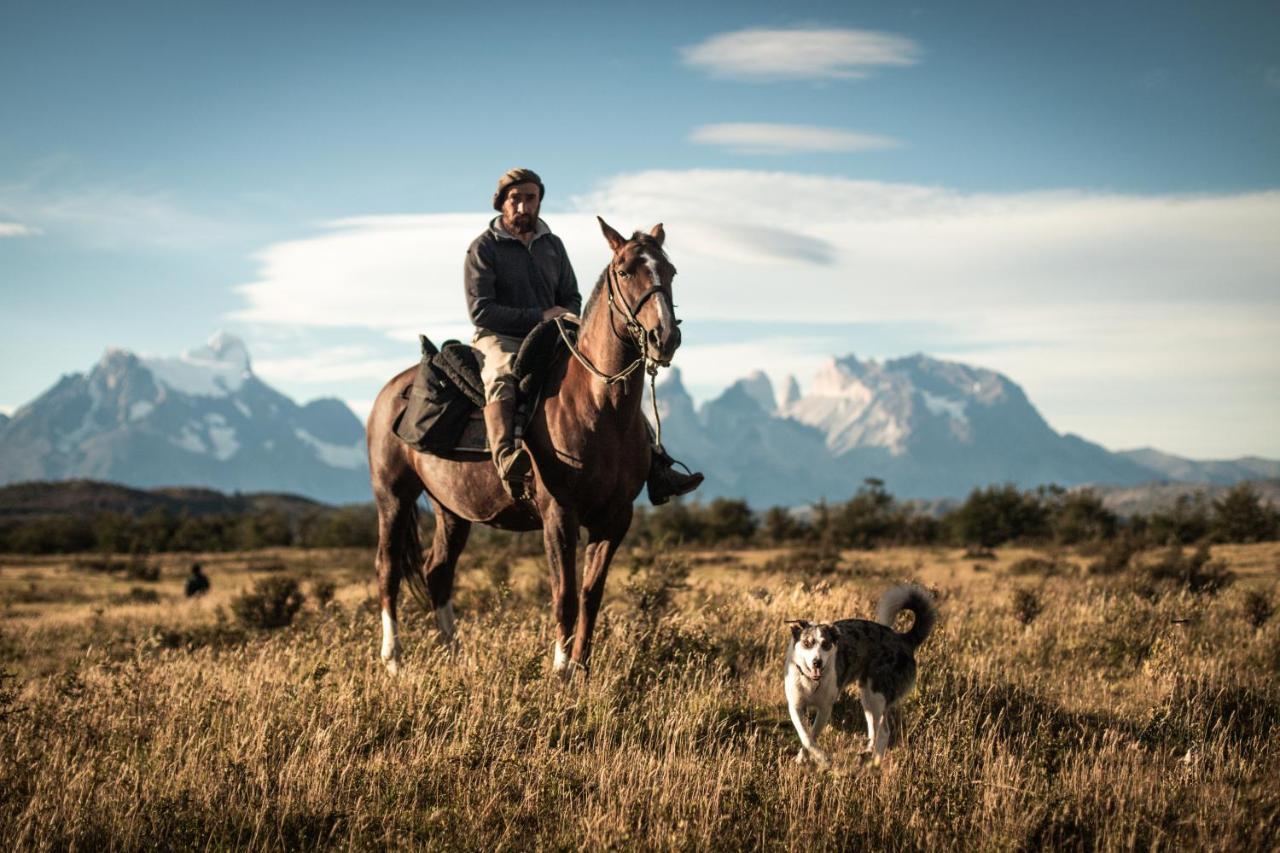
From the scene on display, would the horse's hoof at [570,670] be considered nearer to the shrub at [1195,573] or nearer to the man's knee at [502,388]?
the man's knee at [502,388]

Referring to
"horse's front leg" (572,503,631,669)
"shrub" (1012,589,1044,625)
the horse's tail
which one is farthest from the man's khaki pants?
"shrub" (1012,589,1044,625)

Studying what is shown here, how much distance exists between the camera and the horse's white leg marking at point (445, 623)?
31.4ft

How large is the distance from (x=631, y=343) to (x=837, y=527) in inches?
1530

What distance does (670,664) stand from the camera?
7.80 meters

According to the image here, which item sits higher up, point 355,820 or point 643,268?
point 643,268

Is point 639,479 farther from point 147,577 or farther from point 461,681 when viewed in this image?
point 147,577

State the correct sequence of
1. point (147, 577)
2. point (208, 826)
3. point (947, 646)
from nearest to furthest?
point (208, 826) → point (947, 646) → point (147, 577)

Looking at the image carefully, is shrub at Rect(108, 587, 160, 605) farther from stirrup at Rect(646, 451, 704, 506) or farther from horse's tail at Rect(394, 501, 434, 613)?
stirrup at Rect(646, 451, 704, 506)

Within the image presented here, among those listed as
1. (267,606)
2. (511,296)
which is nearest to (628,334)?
(511,296)

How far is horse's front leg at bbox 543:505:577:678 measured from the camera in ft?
23.9

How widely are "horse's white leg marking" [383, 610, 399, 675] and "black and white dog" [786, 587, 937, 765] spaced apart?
164 inches

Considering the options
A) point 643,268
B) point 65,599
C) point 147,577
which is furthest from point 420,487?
point 147,577

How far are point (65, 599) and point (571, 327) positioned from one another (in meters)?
23.4

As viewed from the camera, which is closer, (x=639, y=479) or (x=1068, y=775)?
(x=1068, y=775)
